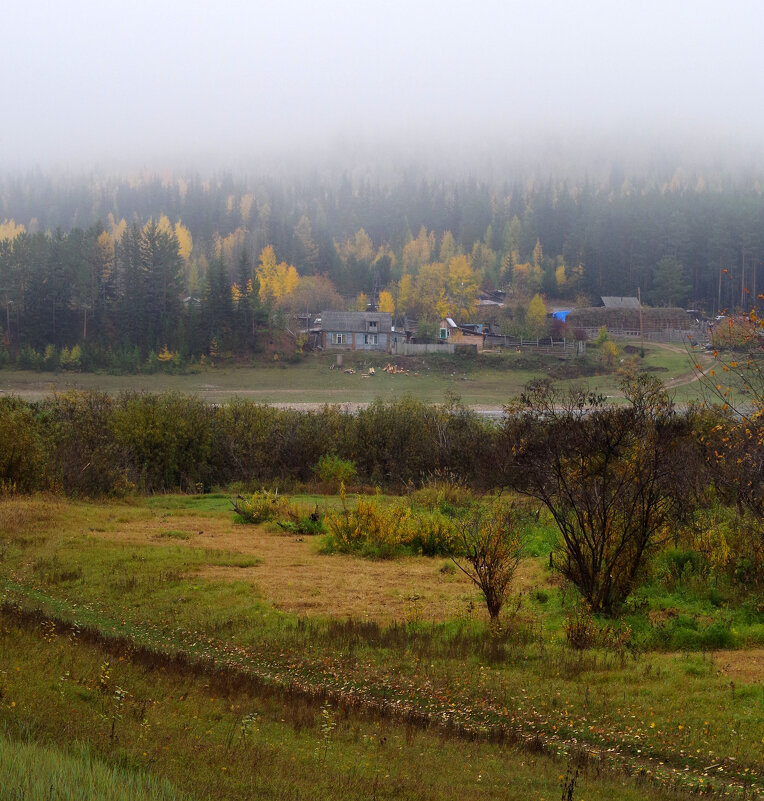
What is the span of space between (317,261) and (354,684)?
127 meters

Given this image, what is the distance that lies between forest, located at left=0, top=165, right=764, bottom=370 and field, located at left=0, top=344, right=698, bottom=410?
4796mm

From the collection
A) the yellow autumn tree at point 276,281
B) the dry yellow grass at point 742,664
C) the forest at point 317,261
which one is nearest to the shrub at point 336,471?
the dry yellow grass at point 742,664

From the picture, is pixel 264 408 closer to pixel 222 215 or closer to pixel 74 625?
pixel 74 625

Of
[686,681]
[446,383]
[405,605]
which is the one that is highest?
[686,681]

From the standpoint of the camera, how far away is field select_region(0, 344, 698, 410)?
2463 inches

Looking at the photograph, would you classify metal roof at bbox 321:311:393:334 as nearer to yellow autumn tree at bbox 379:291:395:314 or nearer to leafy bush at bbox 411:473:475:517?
yellow autumn tree at bbox 379:291:395:314

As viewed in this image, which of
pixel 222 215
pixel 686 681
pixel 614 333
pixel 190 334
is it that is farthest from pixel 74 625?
pixel 222 215

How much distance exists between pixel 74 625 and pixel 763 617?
33.5ft

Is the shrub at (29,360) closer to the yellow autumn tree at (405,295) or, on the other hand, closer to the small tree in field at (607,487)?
the yellow autumn tree at (405,295)

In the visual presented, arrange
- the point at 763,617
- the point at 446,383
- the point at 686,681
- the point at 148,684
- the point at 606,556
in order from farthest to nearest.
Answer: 1. the point at 446,383
2. the point at 606,556
3. the point at 763,617
4. the point at 686,681
5. the point at 148,684

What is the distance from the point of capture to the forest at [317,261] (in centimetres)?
7731

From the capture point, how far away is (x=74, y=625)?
1103 cm

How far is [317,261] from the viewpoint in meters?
133

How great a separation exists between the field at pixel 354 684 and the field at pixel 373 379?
4328 cm
